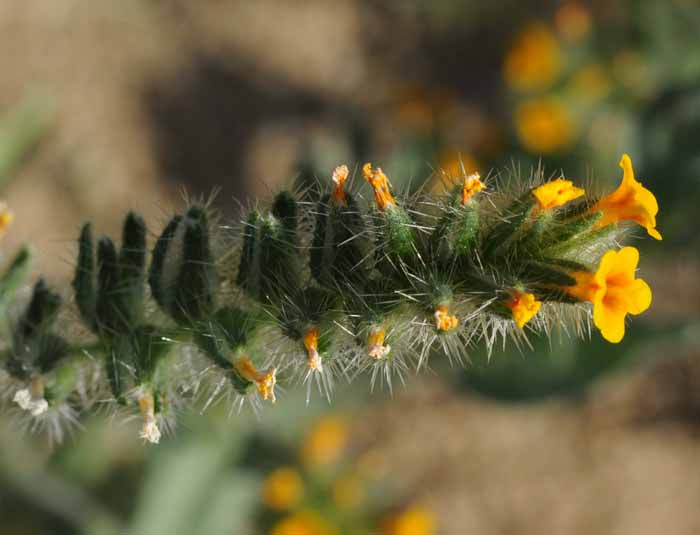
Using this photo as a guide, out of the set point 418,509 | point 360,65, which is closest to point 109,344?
point 418,509

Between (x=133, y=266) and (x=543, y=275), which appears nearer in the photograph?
(x=543, y=275)

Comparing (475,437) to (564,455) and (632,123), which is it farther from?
(632,123)

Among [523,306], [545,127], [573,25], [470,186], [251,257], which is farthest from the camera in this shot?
[573,25]

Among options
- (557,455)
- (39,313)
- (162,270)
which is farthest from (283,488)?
(162,270)

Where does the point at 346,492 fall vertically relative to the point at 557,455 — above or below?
below

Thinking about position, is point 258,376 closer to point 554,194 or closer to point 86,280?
point 86,280

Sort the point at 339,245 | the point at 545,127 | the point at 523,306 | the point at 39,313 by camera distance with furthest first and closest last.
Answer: the point at 545,127, the point at 39,313, the point at 339,245, the point at 523,306

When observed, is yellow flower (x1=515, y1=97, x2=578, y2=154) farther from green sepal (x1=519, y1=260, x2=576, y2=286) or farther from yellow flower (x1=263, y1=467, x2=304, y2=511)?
green sepal (x1=519, y1=260, x2=576, y2=286)
